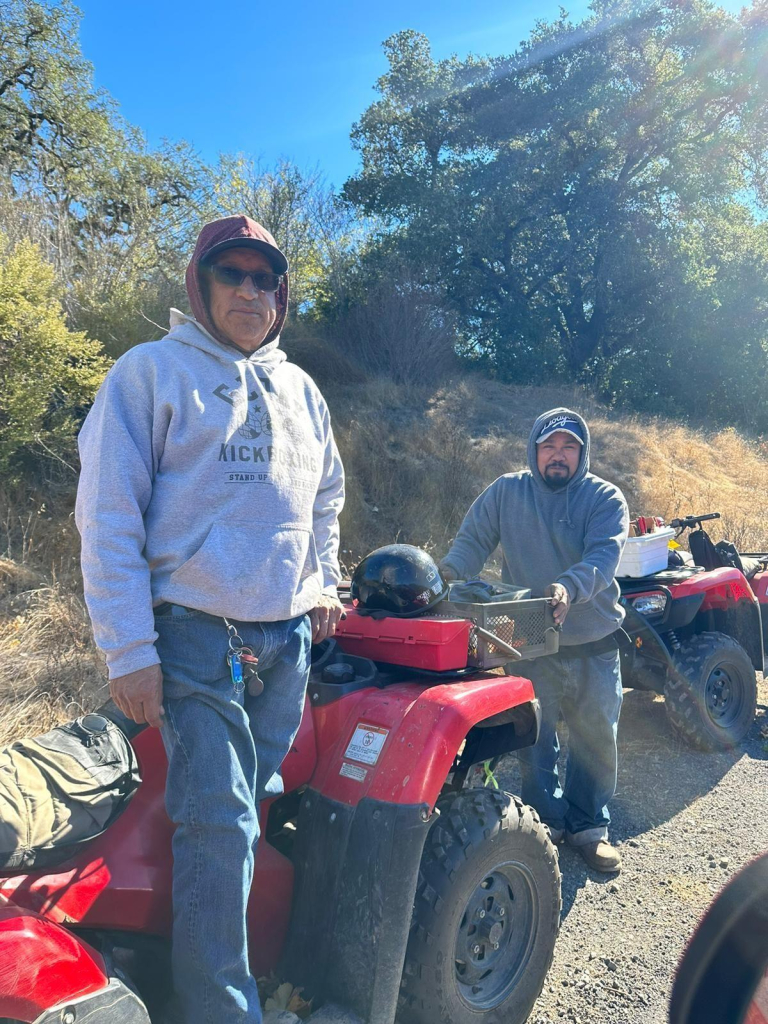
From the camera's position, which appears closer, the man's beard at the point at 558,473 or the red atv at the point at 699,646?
the man's beard at the point at 558,473

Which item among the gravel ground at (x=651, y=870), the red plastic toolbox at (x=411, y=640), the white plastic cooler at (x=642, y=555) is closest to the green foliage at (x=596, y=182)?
the white plastic cooler at (x=642, y=555)

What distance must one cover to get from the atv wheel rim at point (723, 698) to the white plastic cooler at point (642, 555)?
765mm

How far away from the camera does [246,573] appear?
194 centimetres

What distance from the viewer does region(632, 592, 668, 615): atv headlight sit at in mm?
4773

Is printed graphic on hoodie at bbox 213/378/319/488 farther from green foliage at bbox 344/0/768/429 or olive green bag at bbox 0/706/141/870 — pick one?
green foliage at bbox 344/0/768/429

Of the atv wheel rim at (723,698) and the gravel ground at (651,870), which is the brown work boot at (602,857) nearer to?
the gravel ground at (651,870)

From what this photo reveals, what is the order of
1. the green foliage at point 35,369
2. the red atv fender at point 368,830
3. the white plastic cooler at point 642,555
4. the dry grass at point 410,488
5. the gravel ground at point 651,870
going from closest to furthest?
the red atv fender at point 368,830 → the gravel ground at point 651,870 → the dry grass at point 410,488 → the white plastic cooler at point 642,555 → the green foliage at point 35,369

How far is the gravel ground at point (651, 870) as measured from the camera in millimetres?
2709

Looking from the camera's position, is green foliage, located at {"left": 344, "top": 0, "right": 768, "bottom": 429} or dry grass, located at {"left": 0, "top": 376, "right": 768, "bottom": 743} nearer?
dry grass, located at {"left": 0, "top": 376, "right": 768, "bottom": 743}

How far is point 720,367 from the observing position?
20.4m

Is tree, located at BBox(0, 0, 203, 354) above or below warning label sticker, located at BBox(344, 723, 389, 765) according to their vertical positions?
above

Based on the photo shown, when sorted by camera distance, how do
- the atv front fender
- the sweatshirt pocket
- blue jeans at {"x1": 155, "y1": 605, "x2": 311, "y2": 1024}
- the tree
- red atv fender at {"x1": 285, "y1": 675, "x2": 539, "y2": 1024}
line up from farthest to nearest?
the tree → red atv fender at {"x1": 285, "y1": 675, "x2": 539, "y2": 1024} → the sweatshirt pocket → blue jeans at {"x1": 155, "y1": 605, "x2": 311, "y2": 1024} → the atv front fender

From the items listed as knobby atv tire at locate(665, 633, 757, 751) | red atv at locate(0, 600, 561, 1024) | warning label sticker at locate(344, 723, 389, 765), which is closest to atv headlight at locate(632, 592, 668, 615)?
knobby atv tire at locate(665, 633, 757, 751)

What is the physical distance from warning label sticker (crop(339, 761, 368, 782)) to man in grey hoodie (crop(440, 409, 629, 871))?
1.44 m
